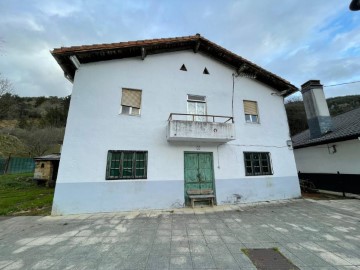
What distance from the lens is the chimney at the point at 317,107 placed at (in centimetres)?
1134

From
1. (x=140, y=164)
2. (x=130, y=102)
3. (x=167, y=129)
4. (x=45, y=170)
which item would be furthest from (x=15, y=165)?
(x=167, y=129)

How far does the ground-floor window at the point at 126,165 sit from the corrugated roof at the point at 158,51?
4611 millimetres

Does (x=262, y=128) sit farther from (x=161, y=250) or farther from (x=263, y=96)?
(x=161, y=250)

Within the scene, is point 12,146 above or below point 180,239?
above

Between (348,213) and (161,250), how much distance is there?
24.8 ft

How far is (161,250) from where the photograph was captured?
13.1 feet

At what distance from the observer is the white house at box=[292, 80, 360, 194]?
372 inches

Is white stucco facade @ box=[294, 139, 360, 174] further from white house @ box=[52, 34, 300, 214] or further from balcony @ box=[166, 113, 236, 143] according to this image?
balcony @ box=[166, 113, 236, 143]

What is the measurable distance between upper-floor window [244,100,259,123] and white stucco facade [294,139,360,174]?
5358 mm

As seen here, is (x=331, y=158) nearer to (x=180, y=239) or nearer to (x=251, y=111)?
(x=251, y=111)

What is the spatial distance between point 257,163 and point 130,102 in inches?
294

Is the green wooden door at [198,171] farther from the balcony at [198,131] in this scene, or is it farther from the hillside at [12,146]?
the hillside at [12,146]

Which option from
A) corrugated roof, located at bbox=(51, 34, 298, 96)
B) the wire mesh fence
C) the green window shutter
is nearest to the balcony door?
corrugated roof, located at bbox=(51, 34, 298, 96)

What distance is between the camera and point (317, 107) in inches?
446
